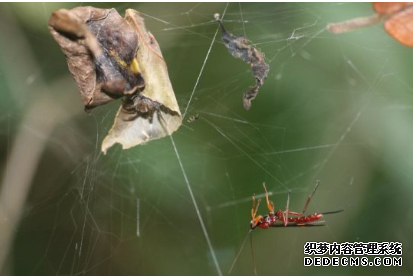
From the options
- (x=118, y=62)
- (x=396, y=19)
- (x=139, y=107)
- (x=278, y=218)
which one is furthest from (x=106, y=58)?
(x=278, y=218)

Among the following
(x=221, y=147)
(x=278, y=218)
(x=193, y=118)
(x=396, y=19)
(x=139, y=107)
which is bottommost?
(x=278, y=218)

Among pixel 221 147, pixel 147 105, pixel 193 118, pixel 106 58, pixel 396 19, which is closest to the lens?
pixel 396 19

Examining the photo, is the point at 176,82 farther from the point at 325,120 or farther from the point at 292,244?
the point at 292,244

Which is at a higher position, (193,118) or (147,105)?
(147,105)

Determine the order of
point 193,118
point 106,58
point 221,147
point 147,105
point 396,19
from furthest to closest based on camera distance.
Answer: point 221,147, point 193,118, point 147,105, point 106,58, point 396,19

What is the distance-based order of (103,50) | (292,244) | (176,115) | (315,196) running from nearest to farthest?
(103,50)
(176,115)
(315,196)
(292,244)

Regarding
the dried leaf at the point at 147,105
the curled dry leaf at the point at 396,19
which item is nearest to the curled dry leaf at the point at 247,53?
the dried leaf at the point at 147,105

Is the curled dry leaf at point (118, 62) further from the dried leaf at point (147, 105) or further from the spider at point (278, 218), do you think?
the spider at point (278, 218)

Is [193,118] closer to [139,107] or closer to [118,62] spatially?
[139,107]

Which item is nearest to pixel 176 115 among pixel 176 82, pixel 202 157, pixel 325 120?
pixel 176 82
